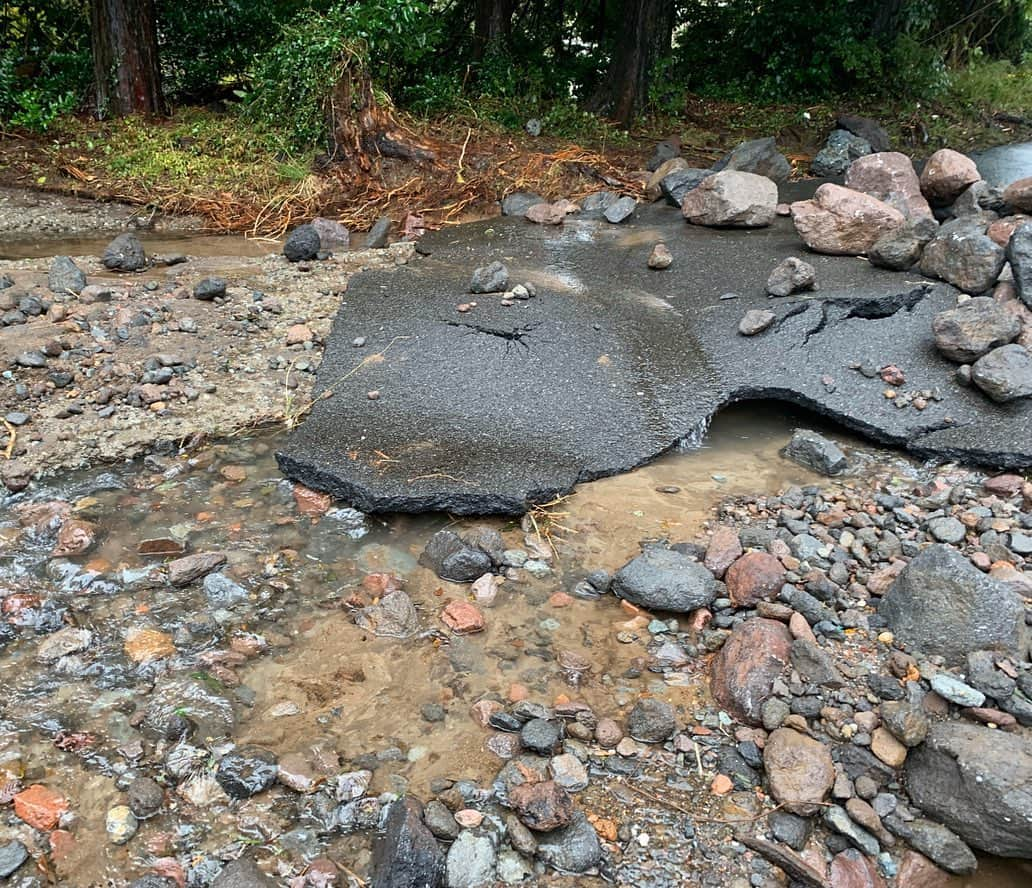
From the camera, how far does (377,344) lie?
448cm

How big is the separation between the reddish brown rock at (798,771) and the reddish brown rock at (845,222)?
3.85 meters

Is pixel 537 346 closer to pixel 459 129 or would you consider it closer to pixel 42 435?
pixel 42 435

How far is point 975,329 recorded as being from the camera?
410 cm

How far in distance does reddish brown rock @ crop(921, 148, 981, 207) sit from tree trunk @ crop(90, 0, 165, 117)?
715 centimetres

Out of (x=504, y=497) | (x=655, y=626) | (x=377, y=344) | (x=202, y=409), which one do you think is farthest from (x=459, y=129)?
(x=655, y=626)

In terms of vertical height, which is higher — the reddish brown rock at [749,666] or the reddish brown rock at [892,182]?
the reddish brown rock at [892,182]

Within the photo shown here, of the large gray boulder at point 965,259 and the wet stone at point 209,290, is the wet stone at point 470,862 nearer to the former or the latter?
the wet stone at point 209,290

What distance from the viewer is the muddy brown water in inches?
90.2

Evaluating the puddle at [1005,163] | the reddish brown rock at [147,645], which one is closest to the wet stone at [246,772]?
the reddish brown rock at [147,645]

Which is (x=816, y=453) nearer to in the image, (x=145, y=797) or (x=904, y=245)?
(x=904, y=245)

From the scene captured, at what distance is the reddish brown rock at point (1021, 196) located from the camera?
532 cm

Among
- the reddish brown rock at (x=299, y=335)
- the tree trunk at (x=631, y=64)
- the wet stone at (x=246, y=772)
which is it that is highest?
the tree trunk at (x=631, y=64)

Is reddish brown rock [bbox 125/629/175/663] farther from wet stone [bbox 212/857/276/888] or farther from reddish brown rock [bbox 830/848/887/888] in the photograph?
reddish brown rock [bbox 830/848/887/888]

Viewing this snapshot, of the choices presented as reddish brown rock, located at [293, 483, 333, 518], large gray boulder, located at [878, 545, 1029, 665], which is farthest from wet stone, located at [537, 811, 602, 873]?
reddish brown rock, located at [293, 483, 333, 518]
